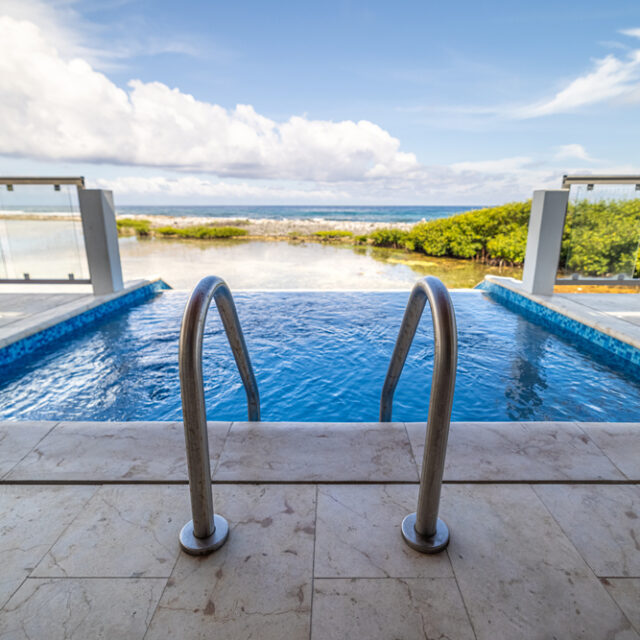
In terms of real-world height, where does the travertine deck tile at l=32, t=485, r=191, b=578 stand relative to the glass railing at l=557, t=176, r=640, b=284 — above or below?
below

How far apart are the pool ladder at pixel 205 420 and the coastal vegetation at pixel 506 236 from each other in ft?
22.8

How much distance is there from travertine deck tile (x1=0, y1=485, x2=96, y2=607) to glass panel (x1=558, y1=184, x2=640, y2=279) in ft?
26.1

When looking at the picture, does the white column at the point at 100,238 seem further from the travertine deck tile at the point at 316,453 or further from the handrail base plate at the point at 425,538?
the handrail base plate at the point at 425,538

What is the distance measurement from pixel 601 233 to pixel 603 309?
195 cm

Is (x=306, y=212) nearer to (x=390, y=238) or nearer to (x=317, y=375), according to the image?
(x=390, y=238)

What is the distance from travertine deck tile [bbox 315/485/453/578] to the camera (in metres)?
1.40

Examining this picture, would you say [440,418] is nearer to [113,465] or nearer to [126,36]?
[113,465]

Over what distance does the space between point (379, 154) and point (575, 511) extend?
173 ft

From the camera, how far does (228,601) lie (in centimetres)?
128

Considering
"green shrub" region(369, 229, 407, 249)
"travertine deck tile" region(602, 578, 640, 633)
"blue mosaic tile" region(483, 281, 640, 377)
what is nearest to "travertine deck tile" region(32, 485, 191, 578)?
"travertine deck tile" region(602, 578, 640, 633)

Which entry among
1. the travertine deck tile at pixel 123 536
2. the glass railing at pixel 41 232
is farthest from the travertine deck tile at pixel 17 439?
the glass railing at pixel 41 232

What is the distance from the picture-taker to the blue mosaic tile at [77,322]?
4.62m

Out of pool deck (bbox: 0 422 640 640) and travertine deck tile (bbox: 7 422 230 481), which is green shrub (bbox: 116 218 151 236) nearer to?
travertine deck tile (bbox: 7 422 230 481)

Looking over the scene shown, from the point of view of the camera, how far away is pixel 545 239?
6.79m
